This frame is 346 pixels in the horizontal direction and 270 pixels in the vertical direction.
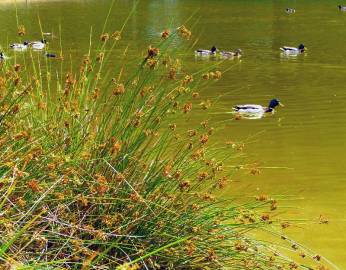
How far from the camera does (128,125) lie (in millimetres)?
3998

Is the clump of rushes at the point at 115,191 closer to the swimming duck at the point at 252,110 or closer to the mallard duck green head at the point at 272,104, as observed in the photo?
the swimming duck at the point at 252,110

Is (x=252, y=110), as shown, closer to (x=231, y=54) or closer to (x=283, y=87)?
(x=283, y=87)

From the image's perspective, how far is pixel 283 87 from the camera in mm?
17641

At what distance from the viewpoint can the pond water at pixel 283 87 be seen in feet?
26.1

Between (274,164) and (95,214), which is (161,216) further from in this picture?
(274,164)

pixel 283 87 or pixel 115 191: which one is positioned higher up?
pixel 115 191

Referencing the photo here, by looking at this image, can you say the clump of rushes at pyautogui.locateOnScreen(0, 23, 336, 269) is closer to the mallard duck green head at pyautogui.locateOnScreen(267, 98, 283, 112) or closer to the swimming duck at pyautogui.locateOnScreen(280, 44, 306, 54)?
the mallard duck green head at pyautogui.locateOnScreen(267, 98, 283, 112)

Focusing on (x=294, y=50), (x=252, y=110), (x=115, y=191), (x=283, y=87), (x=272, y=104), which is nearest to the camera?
(x=115, y=191)

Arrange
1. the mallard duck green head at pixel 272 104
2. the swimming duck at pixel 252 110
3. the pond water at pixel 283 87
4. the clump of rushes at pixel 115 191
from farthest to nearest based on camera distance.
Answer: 1. the mallard duck green head at pixel 272 104
2. the swimming duck at pixel 252 110
3. the pond water at pixel 283 87
4. the clump of rushes at pixel 115 191

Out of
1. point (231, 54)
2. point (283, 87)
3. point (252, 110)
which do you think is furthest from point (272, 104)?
point (231, 54)

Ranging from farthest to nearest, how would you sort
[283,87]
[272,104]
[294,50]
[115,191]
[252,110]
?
[294,50], [283,87], [272,104], [252,110], [115,191]

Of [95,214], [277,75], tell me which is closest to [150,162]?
[95,214]

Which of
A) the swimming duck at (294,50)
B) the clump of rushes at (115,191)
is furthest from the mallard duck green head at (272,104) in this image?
the swimming duck at (294,50)

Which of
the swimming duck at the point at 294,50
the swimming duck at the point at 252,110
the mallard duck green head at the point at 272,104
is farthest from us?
the swimming duck at the point at 294,50
